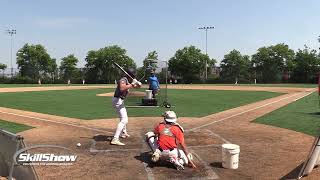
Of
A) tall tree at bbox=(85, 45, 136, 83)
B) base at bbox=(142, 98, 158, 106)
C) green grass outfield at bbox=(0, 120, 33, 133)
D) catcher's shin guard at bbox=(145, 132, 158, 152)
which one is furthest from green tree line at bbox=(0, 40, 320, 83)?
catcher's shin guard at bbox=(145, 132, 158, 152)

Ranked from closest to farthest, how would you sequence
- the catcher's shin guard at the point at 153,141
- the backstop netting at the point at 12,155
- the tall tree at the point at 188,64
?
1. the backstop netting at the point at 12,155
2. the catcher's shin guard at the point at 153,141
3. the tall tree at the point at 188,64

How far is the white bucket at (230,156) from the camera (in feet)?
26.6

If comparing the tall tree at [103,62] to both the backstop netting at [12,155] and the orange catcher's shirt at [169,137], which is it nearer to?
the orange catcher's shirt at [169,137]

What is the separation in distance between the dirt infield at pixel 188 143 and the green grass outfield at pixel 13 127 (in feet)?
1.34

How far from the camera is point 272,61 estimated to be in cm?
6862

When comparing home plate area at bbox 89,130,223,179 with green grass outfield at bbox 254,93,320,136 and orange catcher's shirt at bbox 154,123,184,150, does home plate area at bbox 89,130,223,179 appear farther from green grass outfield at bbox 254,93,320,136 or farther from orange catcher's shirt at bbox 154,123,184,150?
green grass outfield at bbox 254,93,320,136

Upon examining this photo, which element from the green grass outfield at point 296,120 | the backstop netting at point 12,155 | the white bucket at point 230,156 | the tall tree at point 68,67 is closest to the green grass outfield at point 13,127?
the backstop netting at point 12,155

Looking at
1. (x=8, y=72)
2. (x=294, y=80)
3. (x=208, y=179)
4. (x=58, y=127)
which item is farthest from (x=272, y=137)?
(x=8, y=72)

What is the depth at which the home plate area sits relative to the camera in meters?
7.83

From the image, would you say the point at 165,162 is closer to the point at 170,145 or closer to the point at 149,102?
the point at 170,145

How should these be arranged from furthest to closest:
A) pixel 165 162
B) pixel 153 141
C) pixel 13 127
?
pixel 13 127 → pixel 153 141 → pixel 165 162

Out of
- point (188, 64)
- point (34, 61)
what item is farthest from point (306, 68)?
point (34, 61)

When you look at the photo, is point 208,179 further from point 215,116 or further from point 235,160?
point 215,116

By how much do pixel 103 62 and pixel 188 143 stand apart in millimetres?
60828
